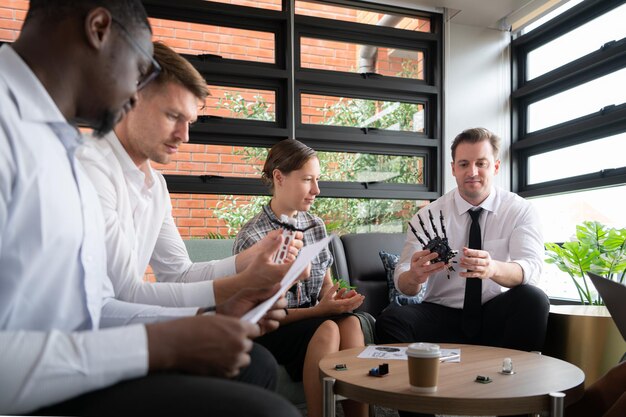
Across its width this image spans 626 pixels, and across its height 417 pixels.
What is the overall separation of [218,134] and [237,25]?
838 millimetres

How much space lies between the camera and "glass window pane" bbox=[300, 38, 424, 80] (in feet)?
13.6

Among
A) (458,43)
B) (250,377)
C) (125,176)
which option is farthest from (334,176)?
(250,377)

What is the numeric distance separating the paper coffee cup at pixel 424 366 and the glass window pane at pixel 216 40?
9.95 feet

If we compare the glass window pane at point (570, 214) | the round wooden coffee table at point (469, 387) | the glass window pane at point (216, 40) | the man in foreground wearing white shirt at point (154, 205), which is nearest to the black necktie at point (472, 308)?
the round wooden coffee table at point (469, 387)

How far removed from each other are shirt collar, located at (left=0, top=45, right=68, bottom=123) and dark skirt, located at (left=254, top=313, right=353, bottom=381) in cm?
162

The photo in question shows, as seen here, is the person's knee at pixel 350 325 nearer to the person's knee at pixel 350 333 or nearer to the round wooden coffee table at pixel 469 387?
the person's knee at pixel 350 333

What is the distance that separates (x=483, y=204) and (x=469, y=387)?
1.51 metres

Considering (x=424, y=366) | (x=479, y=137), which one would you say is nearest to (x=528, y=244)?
(x=479, y=137)

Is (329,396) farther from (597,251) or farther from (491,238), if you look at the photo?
(597,251)

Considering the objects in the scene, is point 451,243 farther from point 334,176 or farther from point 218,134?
point 218,134

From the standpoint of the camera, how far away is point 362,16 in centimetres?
Answer: 434

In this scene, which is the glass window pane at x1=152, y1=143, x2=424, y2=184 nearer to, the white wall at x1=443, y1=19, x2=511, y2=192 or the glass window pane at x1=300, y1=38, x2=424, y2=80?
the white wall at x1=443, y1=19, x2=511, y2=192

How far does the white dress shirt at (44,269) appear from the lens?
2.35 ft

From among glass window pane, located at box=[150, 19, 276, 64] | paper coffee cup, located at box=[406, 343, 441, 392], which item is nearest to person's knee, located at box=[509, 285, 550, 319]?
paper coffee cup, located at box=[406, 343, 441, 392]
